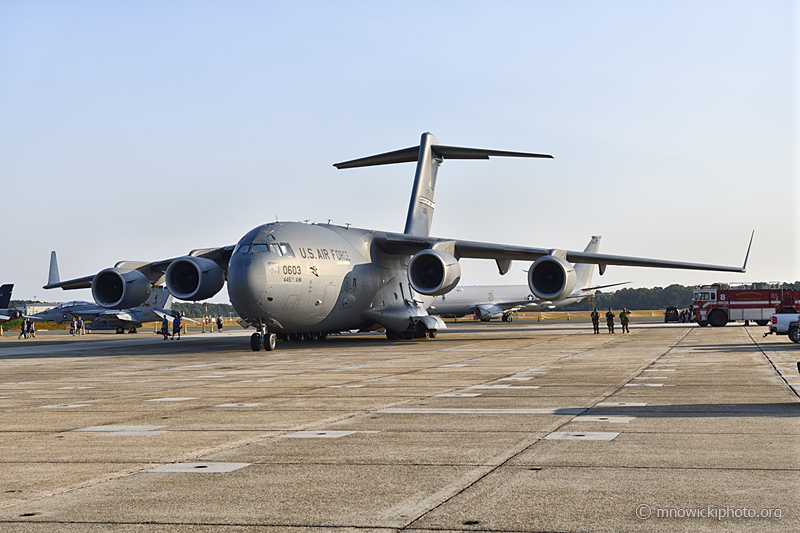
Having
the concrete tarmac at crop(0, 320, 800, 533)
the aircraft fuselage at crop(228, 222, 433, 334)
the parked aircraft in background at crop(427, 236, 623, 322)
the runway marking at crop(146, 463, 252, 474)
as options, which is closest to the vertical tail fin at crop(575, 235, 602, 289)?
the parked aircraft in background at crop(427, 236, 623, 322)

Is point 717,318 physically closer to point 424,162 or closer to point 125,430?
point 424,162

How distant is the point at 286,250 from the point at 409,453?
64.1ft

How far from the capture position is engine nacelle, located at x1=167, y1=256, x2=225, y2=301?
95.5 ft

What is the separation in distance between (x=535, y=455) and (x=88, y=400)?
27.1ft

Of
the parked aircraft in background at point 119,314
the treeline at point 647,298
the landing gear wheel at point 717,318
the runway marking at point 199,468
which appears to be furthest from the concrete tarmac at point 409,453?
the treeline at point 647,298

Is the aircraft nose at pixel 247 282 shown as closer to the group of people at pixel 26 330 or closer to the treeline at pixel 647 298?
the group of people at pixel 26 330

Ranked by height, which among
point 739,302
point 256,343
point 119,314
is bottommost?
point 256,343

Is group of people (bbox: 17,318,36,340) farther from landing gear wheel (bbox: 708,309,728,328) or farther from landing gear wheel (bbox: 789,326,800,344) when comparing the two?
landing gear wheel (bbox: 789,326,800,344)

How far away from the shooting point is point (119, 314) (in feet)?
183

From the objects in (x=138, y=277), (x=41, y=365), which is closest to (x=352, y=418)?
(x=41, y=365)

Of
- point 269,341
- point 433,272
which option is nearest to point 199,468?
point 269,341

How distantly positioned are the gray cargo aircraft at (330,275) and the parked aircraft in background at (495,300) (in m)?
32.7

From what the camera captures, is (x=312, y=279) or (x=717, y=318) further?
(x=717, y=318)

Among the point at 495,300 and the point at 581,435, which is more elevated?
the point at 495,300
